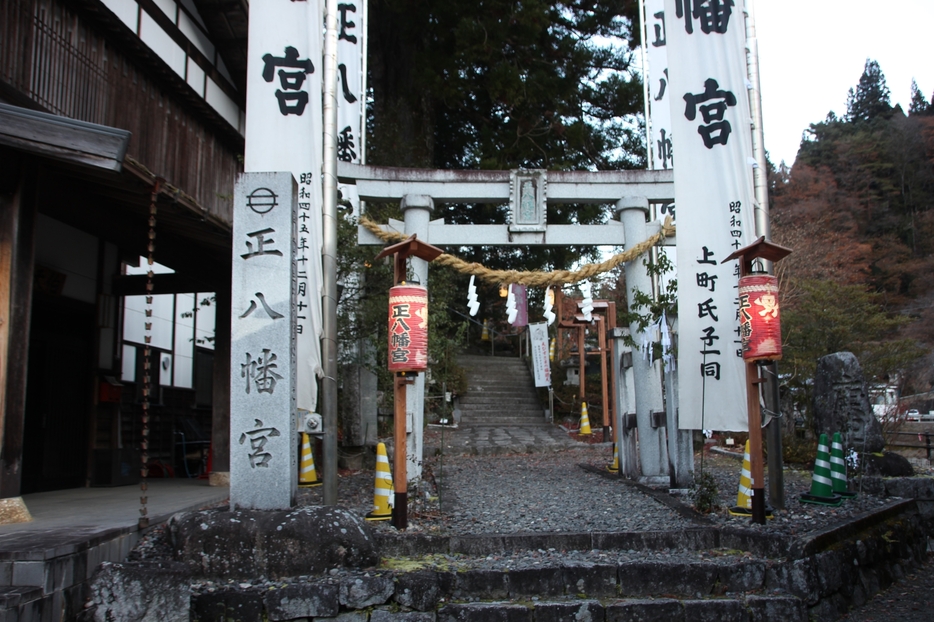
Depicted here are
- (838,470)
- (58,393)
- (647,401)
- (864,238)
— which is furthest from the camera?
(864,238)

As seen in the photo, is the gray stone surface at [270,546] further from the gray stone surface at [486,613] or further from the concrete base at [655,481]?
the concrete base at [655,481]

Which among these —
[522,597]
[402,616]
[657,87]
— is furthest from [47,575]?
[657,87]

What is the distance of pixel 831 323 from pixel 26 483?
51.4 ft

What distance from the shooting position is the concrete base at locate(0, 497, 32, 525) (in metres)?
6.14

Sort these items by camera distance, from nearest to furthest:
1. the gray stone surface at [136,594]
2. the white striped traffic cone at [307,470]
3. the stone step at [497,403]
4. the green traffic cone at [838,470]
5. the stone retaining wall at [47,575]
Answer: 1. the stone retaining wall at [47,575]
2. the gray stone surface at [136,594]
3. the green traffic cone at [838,470]
4. the white striped traffic cone at [307,470]
5. the stone step at [497,403]

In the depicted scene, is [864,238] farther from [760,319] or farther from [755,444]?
[755,444]

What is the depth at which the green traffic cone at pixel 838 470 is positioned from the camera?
8.74 meters

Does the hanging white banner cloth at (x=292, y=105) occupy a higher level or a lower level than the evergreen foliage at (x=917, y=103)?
lower

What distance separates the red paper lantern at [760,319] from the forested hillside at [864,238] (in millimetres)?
8826

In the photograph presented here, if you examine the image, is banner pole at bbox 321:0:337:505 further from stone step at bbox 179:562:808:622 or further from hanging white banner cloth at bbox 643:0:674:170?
hanging white banner cloth at bbox 643:0:674:170

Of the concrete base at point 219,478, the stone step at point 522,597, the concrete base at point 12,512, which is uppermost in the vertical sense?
the concrete base at point 12,512

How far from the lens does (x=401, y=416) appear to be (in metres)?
7.34

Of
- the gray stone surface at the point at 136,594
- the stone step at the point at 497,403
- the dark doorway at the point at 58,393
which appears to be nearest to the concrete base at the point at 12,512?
the gray stone surface at the point at 136,594

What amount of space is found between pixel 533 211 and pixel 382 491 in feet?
16.1
